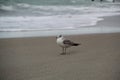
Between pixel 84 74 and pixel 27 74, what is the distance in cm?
36

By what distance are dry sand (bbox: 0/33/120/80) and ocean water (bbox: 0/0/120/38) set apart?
0.19 ft

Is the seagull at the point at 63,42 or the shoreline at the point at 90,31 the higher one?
the shoreline at the point at 90,31

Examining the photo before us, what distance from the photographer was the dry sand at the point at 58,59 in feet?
4.96

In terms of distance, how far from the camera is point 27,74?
1507 mm

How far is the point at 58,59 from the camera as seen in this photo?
1.61m

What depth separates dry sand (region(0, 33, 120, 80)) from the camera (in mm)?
1512

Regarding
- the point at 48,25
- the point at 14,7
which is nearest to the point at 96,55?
the point at 48,25

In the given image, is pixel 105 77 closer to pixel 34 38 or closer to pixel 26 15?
pixel 34 38

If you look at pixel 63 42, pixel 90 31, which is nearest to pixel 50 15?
pixel 63 42

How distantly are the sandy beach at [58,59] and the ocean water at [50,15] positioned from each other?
5 cm

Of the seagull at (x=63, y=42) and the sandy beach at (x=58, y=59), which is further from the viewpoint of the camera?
the seagull at (x=63, y=42)

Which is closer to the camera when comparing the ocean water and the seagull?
the ocean water

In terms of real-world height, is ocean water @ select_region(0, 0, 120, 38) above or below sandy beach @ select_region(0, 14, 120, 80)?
above

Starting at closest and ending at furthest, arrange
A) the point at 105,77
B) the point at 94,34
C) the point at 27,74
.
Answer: the point at 27,74
the point at 105,77
the point at 94,34
